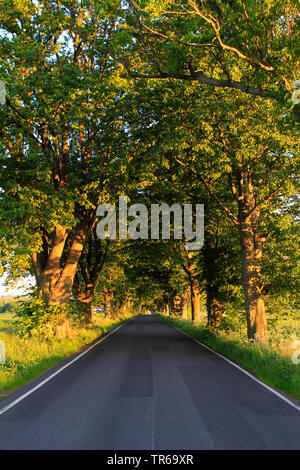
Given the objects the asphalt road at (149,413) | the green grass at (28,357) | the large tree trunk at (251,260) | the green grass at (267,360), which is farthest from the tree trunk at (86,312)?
the asphalt road at (149,413)

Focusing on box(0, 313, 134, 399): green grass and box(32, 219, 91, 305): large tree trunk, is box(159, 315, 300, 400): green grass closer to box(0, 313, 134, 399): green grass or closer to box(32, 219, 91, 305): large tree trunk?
box(0, 313, 134, 399): green grass

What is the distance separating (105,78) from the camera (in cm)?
1525

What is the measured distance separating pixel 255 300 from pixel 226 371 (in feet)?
16.9

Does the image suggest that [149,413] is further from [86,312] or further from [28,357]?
[86,312]

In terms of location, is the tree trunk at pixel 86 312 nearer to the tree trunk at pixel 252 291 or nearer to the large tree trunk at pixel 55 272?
the large tree trunk at pixel 55 272

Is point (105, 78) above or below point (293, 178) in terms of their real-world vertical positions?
above

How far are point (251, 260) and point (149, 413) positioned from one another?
10785 mm

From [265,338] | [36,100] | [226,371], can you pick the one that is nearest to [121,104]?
[36,100]

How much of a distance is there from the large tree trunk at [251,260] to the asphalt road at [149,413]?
447 cm

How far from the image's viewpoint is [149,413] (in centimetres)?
664

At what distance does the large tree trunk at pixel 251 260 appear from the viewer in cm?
1566

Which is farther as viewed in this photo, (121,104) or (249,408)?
(121,104)

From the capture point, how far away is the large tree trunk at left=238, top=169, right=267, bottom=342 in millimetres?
15664
